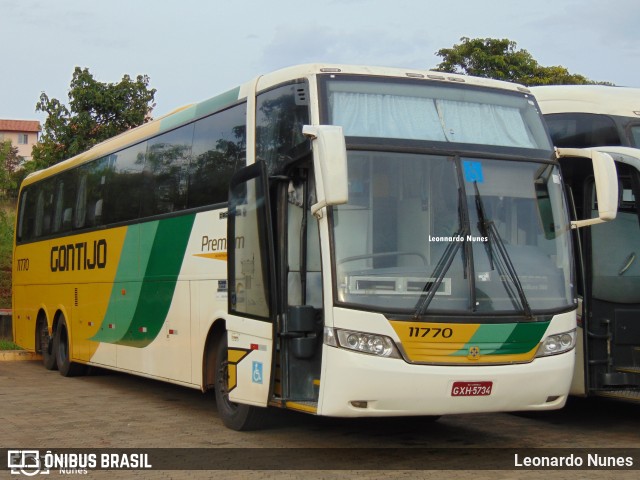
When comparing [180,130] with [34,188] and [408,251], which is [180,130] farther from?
[34,188]

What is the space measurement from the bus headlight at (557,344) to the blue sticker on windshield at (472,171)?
1.53 m

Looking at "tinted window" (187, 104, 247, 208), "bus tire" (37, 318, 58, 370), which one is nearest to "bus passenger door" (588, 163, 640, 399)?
"tinted window" (187, 104, 247, 208)

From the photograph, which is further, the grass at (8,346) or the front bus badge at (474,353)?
the grass at (8,346)

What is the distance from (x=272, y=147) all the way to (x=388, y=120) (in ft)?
4.47

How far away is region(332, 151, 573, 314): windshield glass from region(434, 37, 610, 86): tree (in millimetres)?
29283

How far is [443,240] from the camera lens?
28.1 ft

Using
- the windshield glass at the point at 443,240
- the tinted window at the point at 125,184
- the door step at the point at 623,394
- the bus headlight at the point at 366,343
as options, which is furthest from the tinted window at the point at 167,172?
the door step at the point at 623,394

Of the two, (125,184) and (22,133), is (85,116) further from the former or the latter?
(22,133)

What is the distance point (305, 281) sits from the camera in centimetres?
900

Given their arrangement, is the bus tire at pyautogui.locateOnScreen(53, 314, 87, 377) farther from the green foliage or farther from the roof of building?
the roof of building

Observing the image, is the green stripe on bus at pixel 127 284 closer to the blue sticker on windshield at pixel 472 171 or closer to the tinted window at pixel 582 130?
the tinted window at pixel 582 130

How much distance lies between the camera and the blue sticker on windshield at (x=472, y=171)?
887 cm

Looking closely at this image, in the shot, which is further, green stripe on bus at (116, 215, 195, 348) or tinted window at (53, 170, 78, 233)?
tinted window at (53, 170, 78, 233)

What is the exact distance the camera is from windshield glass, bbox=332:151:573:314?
8399mm
